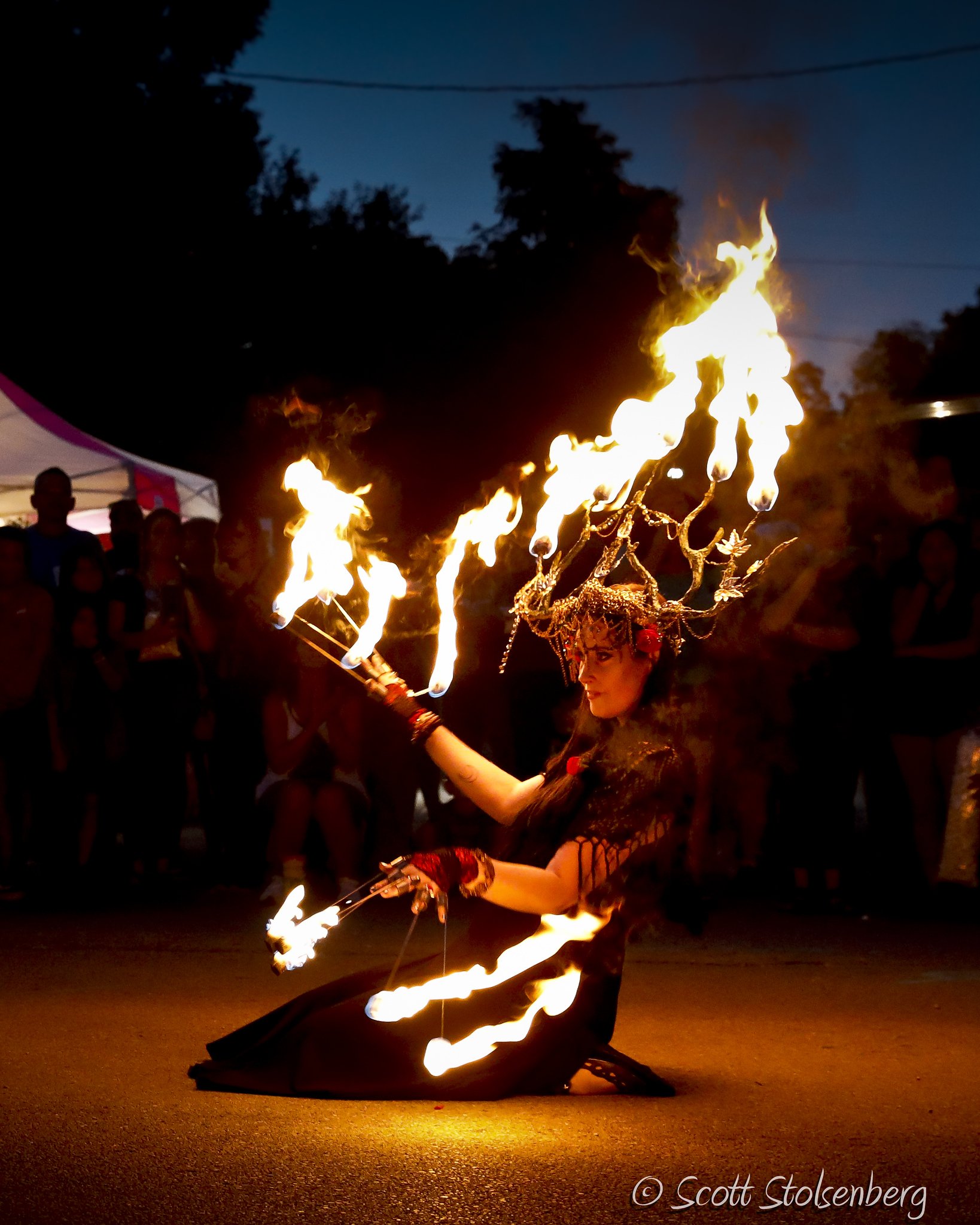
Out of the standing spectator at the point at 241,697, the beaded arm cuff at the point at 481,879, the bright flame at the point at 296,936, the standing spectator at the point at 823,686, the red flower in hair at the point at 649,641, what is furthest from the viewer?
the standing spectator at the point at 241,697

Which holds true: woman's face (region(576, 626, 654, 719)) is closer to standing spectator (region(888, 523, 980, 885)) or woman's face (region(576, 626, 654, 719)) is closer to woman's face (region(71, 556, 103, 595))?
standing spectator (region(888, 523, 980, 885))

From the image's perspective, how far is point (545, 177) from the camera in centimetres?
1908

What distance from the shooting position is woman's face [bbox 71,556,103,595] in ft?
28.0

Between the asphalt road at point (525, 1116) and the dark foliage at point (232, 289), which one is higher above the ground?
the dark foliage at point (232, 289)

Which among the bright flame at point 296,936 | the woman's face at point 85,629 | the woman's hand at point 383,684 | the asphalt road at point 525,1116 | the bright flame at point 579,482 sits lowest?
the asphalt road at point 525,1116

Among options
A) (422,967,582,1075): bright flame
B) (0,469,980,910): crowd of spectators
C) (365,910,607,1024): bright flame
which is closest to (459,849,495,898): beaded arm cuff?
(365,910,607,1024): bright flame

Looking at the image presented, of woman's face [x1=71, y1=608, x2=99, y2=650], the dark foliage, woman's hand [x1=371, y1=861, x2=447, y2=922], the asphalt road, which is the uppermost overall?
the dark foliage

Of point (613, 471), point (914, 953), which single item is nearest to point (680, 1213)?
point (613, 471)

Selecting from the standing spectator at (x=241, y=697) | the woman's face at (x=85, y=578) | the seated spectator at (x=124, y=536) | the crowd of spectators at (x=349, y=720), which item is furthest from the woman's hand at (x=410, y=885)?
the seated spectator at (x=124, y=536)

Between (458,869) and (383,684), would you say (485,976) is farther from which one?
(383,684)

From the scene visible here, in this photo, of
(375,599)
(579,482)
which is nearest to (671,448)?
(579,482)

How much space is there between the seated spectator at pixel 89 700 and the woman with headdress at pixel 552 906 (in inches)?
168

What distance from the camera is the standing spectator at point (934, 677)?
7.77 m

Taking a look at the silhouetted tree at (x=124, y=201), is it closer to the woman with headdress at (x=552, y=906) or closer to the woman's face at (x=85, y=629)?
the woman's face at (x=85, y=629)
